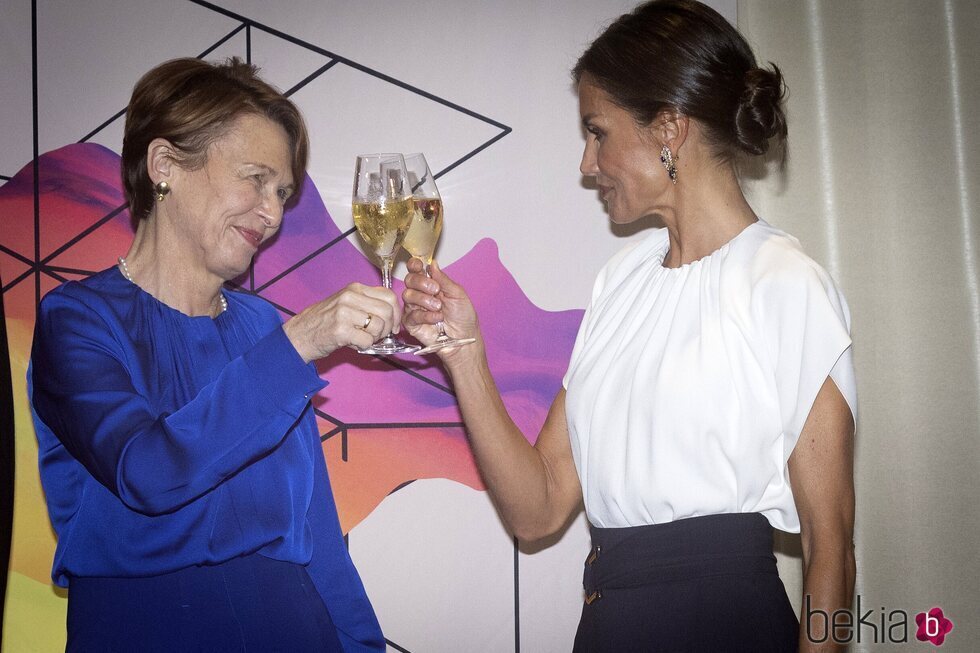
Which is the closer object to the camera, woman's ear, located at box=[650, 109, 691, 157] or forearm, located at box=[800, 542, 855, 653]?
forearm, located at box=[800, 542, 855, 653]

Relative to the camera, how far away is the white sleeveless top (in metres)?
→ 1.67

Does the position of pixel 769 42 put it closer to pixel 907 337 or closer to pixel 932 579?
pixel 907 337

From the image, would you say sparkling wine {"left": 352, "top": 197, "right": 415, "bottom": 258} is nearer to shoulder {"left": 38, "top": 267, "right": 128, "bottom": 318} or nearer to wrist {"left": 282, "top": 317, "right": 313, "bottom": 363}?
wrist {"left": 282, "top": 317, "right": 313, "bottom": 363}

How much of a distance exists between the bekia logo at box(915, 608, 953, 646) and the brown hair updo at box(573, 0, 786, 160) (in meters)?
1.62

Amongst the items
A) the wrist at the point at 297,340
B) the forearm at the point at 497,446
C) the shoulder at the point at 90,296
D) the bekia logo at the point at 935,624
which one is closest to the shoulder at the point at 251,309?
the shoulder at the point at 90,296

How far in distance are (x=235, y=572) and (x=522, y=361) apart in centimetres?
109

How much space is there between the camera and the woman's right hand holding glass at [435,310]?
181 centimetres

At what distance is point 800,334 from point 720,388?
0.63 feet

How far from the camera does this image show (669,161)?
6.29 ft

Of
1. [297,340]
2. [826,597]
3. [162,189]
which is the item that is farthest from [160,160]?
[826,597]

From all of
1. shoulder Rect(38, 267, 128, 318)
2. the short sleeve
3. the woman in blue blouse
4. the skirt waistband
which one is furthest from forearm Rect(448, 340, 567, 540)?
shoulder Rect(38, 267, 128, 318)

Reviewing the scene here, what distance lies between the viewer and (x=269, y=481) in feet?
6.18

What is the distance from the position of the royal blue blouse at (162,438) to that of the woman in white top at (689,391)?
1.32ft

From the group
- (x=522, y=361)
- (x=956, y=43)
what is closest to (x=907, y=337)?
(x=956, y=43)
